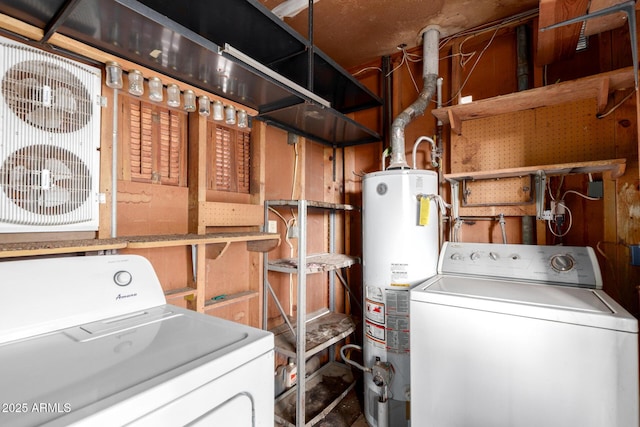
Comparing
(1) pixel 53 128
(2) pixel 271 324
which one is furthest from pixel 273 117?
(2) pixel 271 324

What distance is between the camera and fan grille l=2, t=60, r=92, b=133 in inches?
40.3

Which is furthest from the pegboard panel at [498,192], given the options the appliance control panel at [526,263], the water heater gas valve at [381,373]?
the water heater gas valve at [381,373]

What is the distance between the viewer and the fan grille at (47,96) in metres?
1.02

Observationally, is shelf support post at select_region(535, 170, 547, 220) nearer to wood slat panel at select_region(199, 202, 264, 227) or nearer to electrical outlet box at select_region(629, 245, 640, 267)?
electrical outlet box at select_region(629, 245, 640, 267)

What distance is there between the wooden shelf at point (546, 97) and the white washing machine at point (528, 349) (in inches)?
33.0

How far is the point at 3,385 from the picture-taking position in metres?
0.59

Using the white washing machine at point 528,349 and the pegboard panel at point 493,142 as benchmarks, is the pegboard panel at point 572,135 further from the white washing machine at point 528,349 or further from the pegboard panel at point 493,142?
the white washing machine at point 528,349

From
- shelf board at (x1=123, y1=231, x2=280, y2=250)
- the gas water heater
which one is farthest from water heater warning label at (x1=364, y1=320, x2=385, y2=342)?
shelf board at (x1=123, y1=231, x2=280, y2=250)

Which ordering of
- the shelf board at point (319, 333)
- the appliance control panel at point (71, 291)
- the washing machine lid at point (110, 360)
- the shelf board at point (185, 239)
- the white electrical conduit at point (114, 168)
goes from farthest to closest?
1. the shelf board at point (319, 333)
2. the white electrical conduit at point (114, 168)
3. the shelf board at point (185, 239)
4. the appliance control panel at point (71, 291)
5. the washing machine lid at point (110, 360)

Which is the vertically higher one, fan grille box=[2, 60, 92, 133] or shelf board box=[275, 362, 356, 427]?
fan grille box=[2, 60, 92, 133]

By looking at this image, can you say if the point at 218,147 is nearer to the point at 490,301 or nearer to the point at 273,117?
the point at 273,117

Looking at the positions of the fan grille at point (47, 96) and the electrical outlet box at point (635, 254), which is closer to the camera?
the fan grille at point (47, 96)

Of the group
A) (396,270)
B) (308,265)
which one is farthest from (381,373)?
(308,265)

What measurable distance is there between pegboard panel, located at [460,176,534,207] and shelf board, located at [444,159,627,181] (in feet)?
0.17
